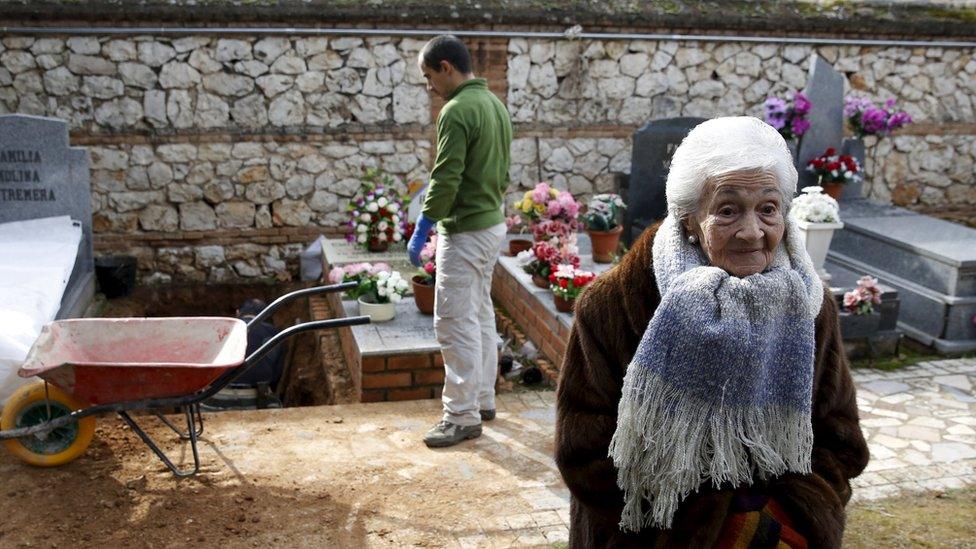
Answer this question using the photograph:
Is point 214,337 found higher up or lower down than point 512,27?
lower down

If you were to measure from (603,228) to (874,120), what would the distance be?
3.80m

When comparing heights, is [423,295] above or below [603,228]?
below

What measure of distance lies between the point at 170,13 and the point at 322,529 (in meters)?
6.41

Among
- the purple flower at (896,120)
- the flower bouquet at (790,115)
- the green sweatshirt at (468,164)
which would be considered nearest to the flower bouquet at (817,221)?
the flower bouquet at (790,115)

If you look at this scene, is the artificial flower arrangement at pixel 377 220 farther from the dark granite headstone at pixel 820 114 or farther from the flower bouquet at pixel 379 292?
the dark granite headstone at pixel 820 114

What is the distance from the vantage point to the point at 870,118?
9.80 meters

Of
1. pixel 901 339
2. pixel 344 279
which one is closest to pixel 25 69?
pixel 344 279

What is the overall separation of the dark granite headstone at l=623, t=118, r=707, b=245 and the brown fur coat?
6.50 m

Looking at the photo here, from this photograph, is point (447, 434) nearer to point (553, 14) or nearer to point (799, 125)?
point (799, 125)

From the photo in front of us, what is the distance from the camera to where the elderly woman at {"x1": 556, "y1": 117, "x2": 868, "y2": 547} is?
214 centimetres

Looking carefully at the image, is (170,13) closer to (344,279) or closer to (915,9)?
(344,279)

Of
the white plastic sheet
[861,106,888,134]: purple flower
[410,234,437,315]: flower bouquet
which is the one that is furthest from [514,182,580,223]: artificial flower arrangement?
[861,106,888,134]: purple flower

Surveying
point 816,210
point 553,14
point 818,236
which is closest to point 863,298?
point 818,236

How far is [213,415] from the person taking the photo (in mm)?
5613
